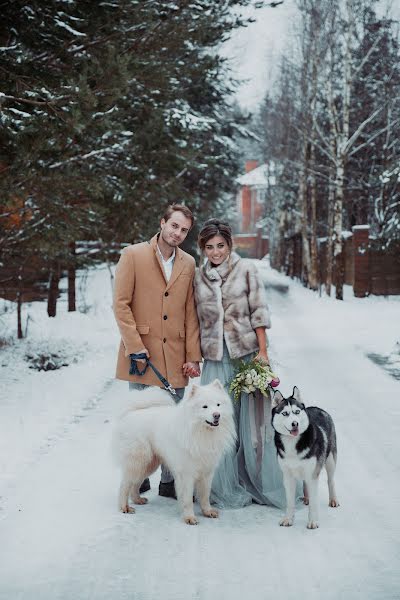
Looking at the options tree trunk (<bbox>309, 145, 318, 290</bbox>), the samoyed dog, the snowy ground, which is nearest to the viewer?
the snowy ground

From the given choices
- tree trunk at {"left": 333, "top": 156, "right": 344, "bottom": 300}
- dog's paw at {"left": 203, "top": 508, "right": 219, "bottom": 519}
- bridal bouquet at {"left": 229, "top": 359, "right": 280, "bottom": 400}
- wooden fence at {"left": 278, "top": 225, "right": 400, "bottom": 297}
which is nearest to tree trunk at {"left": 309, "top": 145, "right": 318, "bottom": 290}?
tree trunk at {"left": 333, "top": 156, "right": 344, "bottom": 300}

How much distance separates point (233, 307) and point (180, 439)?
1171mm

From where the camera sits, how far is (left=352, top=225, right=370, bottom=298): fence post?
24.8m

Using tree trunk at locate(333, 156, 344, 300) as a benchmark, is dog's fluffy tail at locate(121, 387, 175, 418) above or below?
below

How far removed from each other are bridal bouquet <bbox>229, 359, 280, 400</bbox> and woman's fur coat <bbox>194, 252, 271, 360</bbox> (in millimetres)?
175

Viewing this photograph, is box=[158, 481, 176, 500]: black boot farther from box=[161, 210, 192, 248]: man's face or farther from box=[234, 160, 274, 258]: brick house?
box=[234, 160, 274, 258]: brick house

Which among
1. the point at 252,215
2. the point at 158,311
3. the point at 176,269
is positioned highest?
the point at 252,215

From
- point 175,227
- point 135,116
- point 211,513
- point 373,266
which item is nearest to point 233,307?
point 175,227

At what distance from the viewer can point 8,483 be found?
6.41 metres

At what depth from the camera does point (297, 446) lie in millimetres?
5141

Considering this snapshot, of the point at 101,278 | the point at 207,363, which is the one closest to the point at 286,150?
the point at 101,278

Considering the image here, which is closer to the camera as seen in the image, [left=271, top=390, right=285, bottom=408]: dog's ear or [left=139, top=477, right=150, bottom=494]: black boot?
[left=271, top=390, right=285, bottom=408]: dog's ear

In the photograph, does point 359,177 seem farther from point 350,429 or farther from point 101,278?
point 350,429

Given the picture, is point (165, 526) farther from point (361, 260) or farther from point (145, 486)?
point (361, 260)
